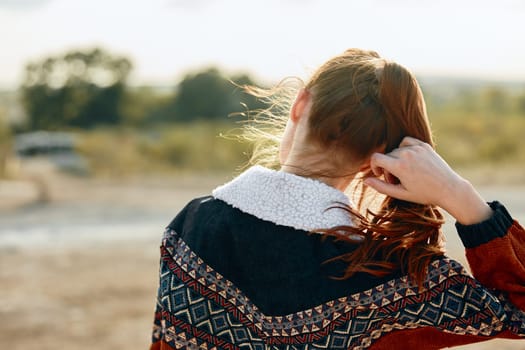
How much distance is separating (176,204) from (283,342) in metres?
8.14

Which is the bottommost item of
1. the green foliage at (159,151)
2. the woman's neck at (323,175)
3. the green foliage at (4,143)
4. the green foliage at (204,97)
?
the green foliage at (159,151)

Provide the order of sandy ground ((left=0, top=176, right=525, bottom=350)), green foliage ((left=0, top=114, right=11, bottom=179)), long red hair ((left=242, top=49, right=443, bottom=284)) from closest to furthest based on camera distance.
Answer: long red hair ((left=242, top=49, right=443, bottom=284)), sandy ground ((left=0, top=176, right=525, bottom=350)), green foliage ((left=0, top=114, right=11, bottom=179))

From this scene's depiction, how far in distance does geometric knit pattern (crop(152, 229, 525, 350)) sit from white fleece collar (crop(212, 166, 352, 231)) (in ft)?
0.55

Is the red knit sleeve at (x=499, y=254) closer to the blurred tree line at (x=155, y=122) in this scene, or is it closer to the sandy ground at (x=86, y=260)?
the sandy ground at (x=86, y=260)

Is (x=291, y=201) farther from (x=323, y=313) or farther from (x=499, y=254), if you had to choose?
(x=499, y=254)

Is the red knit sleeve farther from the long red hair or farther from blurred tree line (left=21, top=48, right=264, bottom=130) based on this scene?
blurred tree line (left=21, top=48, right=264, bottom=130)

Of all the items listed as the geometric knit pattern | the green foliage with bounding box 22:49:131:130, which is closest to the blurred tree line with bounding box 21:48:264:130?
the green foliage with bounding box 22:49:131:130

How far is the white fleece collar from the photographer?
1.51 meters

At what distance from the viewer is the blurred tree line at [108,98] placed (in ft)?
57.7

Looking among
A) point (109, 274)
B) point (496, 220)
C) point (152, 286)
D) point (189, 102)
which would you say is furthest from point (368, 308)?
point (189, 102)

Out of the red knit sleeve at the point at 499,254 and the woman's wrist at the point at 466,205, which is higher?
the woman's wrist at the point at 466,205

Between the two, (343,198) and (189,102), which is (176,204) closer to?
(343,198)

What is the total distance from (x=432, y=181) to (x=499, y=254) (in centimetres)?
21

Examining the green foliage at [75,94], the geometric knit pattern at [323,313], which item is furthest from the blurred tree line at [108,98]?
the geometric knit pattern at [323,313]
